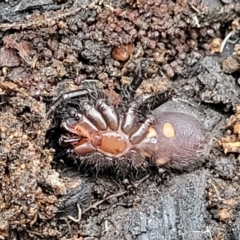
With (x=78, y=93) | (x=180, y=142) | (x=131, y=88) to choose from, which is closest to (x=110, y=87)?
(x=131, y=88)

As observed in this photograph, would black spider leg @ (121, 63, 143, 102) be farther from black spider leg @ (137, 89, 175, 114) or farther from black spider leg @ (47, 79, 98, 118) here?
black spider leg @ (47, 79, 98, 118)

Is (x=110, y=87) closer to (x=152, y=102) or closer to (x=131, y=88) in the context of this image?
(x=131, y=88)

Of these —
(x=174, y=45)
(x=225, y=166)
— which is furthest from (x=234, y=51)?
(x=225, y=166)

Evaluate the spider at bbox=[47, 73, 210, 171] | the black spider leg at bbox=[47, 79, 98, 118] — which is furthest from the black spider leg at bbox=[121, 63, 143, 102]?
the black spider leg at bbox=[47, 79, 98, 118]

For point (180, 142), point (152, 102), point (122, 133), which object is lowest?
point (122, 133)

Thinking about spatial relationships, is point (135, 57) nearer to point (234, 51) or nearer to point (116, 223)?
point (234, 51)
